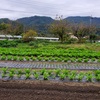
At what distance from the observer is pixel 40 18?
365 feet

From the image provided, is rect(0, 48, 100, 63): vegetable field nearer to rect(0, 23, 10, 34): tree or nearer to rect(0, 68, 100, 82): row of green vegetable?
rect(0, 68, 100, 82): row of green vegetable

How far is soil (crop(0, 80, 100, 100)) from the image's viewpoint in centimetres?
585

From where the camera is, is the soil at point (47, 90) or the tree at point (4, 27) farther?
the tree at point (4, 27)

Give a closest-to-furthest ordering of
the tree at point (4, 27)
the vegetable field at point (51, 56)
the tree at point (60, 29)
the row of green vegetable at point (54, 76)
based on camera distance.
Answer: the row of green vegetable at point (54, 76)
the vegetable field at point (51, 56)
the tree at point (60, 29)
the tree at point (4, 27)

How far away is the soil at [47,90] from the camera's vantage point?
5.85 meters

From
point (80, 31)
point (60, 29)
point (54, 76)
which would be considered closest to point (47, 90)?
point (54, 76)

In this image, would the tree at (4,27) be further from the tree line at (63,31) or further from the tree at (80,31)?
the tree at (80,31)

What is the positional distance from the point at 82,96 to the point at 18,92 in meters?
1.58

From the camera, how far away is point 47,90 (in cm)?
658

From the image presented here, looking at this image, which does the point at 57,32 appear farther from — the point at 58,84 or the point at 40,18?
the point at 40,18

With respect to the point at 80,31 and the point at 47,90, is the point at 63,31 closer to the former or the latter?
the point at 80,31

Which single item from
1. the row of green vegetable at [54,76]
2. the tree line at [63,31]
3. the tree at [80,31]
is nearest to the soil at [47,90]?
the row of green vegetable at [54,76]

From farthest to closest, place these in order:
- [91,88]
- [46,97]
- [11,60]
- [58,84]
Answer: [11,60]
[58,84]
[91,88]
[46,97]

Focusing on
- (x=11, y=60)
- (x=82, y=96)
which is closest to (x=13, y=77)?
(x=82, y=96)
